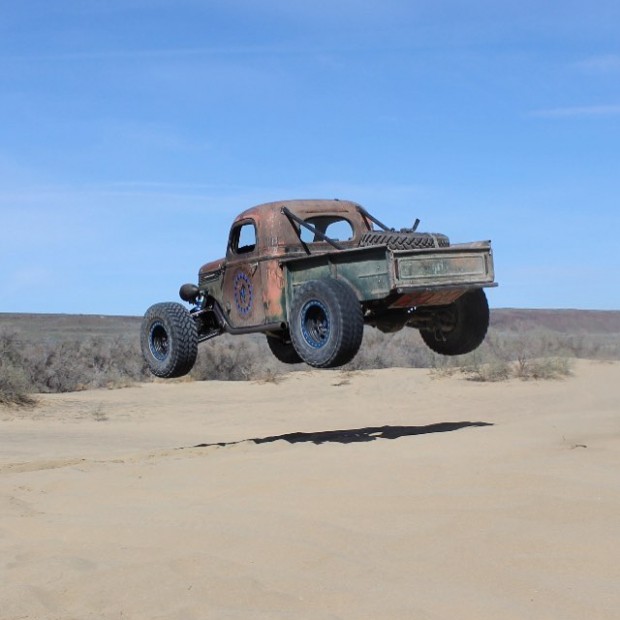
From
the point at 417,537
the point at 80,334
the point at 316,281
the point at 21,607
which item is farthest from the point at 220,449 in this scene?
the point at 80,334

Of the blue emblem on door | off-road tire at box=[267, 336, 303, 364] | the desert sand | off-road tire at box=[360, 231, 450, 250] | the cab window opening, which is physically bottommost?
the desert sand

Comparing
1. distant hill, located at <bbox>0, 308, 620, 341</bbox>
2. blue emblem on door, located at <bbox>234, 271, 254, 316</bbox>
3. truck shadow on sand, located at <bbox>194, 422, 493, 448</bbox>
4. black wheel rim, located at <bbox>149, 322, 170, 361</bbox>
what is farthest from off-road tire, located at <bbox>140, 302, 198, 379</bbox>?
distant hill, located at <bbox>0, 308, 620, 341</bbox>

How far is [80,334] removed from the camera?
53562 millimetres

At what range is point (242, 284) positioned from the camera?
1168 centimetres

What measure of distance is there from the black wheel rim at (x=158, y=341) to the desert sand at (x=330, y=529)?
119 cm

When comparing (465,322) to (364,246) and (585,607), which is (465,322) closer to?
(364,246)

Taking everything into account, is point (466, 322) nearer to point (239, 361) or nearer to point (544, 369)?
point (544, 369)

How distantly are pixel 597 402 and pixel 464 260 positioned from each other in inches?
291

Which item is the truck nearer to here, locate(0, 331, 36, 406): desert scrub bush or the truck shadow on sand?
the truck shadow on sand

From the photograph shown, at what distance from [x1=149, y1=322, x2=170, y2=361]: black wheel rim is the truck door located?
0.93m

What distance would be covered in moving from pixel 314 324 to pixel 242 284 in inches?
55.2

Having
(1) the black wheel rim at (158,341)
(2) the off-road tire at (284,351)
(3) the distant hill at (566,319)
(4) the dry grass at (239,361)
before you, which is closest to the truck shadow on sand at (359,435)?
(2) the off-road tire at (284,351)

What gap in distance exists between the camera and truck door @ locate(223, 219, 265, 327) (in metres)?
11.5

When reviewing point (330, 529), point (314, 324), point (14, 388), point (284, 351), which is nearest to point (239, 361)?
point (14, 388)
